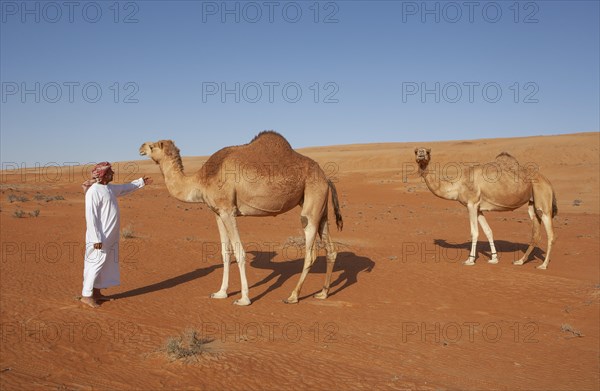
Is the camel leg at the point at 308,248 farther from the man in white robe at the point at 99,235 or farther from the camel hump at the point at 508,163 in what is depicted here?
the camel hump at the point at 508,163

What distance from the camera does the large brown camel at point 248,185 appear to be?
8.74 metres

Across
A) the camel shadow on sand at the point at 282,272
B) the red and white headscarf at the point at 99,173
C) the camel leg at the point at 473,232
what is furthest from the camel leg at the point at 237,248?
the camel leg at the point at 473,232

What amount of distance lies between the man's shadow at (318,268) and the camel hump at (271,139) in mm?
3051

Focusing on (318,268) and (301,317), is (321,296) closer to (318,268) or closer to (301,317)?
(301,317)

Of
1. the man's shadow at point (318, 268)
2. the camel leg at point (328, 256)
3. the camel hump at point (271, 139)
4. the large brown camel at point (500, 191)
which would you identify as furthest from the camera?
the large brown camel at point (500, 191)

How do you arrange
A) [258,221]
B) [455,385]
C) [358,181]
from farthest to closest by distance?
[358,181] < [258,221] < [455,385]

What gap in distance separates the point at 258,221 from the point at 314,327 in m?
14.8

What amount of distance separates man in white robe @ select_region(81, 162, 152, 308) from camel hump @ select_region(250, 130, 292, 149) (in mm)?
2856

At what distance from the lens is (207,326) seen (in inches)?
288

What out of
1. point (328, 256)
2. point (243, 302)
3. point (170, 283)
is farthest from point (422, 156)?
point (170, 283)

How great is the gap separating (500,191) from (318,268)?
18.2 feet

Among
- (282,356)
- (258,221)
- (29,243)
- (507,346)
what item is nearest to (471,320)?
(507,346)

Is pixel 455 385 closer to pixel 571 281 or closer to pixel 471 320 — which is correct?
pixel 471 320

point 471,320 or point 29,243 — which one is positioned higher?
point 29,243
